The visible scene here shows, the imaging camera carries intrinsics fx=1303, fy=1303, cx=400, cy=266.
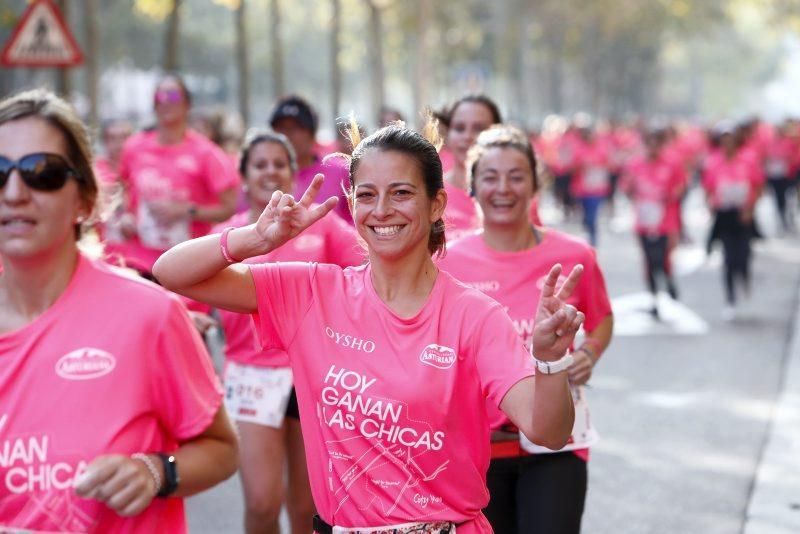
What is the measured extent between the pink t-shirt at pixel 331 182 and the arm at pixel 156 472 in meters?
1.02

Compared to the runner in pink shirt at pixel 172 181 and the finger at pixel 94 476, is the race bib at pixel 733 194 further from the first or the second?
the finger at pixel 94 476

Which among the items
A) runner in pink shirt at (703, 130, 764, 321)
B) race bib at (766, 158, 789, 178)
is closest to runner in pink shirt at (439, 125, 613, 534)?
runner in pink shirt at (703, 130, 764, 321)

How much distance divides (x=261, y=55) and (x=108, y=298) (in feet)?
246

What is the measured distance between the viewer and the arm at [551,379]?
301cm

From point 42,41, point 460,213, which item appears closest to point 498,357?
point 460,213

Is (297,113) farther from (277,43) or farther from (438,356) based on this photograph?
(277,43)

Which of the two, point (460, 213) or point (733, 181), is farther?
point (733, 181)

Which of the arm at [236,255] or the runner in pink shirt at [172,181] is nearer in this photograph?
the arm at [236,255]

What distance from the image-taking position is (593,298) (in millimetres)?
5332

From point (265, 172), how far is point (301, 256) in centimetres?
A: 76

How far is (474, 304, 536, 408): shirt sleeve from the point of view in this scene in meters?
3.23

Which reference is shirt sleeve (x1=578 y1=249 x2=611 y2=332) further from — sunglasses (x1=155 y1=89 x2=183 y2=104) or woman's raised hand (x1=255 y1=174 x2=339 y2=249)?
sunglasses (x1=155 y1=89 x2=183 y2=104)

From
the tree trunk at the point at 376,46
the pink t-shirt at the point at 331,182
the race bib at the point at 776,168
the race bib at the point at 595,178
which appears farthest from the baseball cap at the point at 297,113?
the tree trunk at the point at 376,46

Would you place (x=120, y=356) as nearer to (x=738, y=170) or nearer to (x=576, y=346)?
(x=576, y=346)
